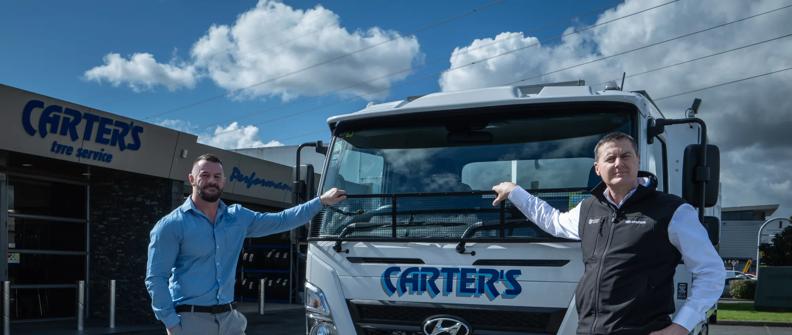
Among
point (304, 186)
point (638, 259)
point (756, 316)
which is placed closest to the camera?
point (638, 259)

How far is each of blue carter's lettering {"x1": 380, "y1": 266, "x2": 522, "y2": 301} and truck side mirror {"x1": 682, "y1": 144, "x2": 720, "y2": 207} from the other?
1.20 m

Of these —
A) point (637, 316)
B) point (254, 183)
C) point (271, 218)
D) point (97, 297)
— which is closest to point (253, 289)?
point (254, 183)

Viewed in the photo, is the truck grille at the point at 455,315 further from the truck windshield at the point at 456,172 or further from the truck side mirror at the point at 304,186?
the truck side mirror at the point at 304,186

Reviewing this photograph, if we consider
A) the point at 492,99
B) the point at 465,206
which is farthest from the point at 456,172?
the point at 492,99

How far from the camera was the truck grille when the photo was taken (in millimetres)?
3762

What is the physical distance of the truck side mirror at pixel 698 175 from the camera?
13.4ft

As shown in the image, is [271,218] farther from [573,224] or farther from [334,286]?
[573,224]

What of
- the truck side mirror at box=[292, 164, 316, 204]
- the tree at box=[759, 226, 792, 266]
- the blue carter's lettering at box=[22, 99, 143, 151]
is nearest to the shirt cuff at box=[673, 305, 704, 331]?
the truck side mirror at box=[292, 164, 316, 204]

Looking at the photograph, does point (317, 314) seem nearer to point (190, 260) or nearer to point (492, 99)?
point (190, 260)

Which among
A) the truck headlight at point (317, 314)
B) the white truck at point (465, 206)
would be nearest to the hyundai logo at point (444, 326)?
the white truck at point (465, 206)

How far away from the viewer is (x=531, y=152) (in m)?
4.26

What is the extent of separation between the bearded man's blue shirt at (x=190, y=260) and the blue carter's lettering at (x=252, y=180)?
552 inches

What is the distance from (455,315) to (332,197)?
1.05 m

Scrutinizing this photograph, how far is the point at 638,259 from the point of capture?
9.34 feet
